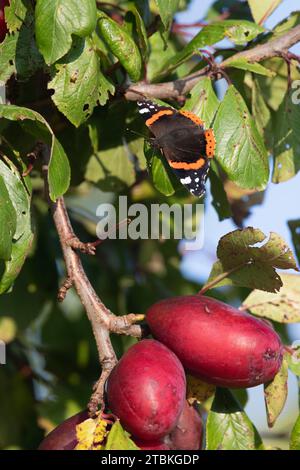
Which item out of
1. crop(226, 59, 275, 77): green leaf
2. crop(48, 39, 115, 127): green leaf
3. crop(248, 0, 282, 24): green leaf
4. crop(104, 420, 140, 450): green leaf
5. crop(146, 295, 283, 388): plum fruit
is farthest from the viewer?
crop(248, 0, 282, 24): green leaf

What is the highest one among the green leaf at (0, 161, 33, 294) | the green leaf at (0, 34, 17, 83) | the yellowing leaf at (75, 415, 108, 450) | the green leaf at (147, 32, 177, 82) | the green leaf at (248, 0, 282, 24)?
the green leaf at (0, 34, 17, 83)

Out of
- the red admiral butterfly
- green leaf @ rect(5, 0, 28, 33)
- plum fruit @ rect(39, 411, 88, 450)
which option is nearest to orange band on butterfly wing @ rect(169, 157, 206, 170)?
the red admiral butterfly

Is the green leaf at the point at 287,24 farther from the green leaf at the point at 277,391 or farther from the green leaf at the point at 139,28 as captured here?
the green leaf at the point at 277,391

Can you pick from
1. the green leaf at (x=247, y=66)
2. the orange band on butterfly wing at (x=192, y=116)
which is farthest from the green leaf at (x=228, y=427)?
the green leaf at (x=247, y=66)

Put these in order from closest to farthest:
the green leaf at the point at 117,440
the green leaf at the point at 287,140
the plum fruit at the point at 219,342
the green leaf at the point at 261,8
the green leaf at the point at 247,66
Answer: the green leaf at the point at 117,440 < the plum fruit at the point at 219,342 < the green leaf at the point at 247,66 < the green leaf at the point at 287,140 < the green leaf at the point at 261,8

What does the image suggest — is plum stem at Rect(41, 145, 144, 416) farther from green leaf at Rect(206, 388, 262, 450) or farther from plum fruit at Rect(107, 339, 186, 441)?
green leaf at Rect(206, 388, 262, 450)
